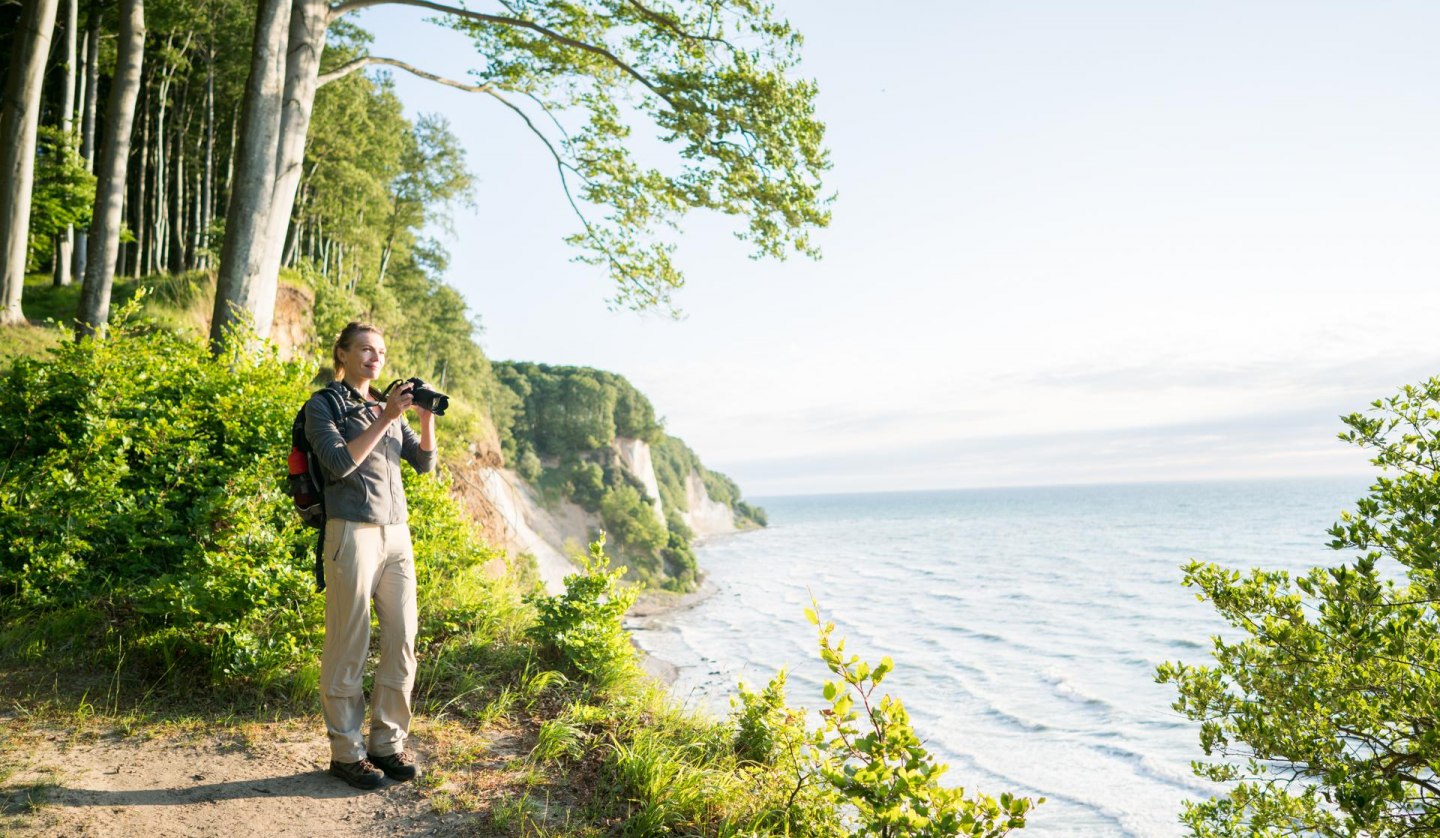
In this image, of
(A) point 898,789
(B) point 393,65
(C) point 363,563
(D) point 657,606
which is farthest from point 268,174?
(D) point 657,606

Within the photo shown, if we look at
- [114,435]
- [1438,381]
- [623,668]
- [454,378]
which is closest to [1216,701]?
[1438,381]

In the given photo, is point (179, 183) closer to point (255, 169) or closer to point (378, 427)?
point (255, 169)

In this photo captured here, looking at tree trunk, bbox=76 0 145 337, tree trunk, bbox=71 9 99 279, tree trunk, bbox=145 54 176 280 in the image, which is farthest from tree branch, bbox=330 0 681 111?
tree trunk, bbox=145 54 176 280

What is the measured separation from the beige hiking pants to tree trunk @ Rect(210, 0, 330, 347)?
4894 mm

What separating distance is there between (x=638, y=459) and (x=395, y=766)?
71283mm

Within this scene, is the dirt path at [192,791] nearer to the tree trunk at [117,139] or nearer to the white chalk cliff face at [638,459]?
the tree trunk at [117,139]

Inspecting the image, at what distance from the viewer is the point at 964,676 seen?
74.6ft

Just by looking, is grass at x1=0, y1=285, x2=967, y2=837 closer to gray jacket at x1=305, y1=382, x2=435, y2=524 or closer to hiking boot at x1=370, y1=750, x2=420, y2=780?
hiking boot at x1=370, y1=750, x2=420, y2=780

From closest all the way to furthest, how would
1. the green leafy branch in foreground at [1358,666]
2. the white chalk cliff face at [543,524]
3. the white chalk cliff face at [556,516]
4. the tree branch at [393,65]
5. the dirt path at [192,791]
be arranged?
the green leafy branch in foreground at [1358,666], the dirt path at [192,791], the tree branch at [393,65], the white chalk cliff face at [556,516], the white chalk cliff face at [543,524]

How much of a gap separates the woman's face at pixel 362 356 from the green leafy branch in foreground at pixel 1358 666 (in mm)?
Answer: 3969

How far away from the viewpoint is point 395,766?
3977 millimetres

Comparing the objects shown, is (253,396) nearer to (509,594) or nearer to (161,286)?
(509,594)

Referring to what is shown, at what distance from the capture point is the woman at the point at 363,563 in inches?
146

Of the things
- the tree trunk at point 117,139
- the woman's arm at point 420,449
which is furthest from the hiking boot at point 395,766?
the tree trunk at point 117,139
